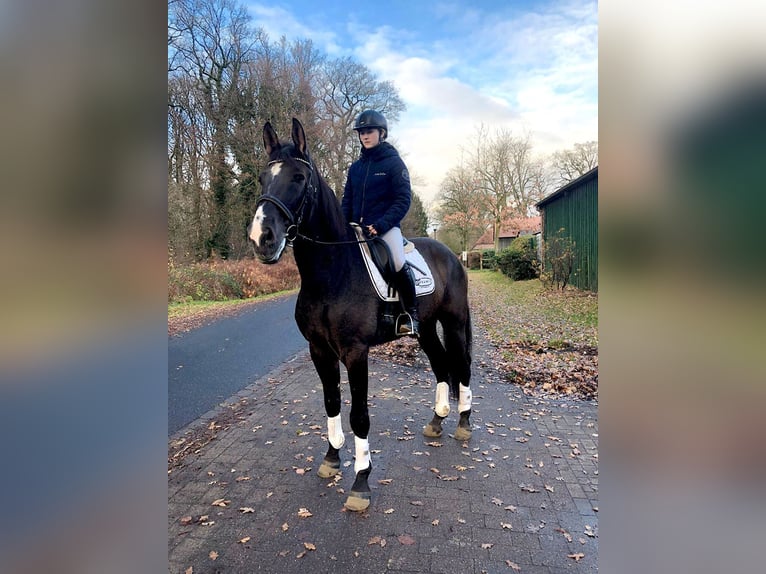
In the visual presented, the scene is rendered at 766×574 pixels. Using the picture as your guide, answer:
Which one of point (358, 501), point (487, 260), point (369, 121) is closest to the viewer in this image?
point (358, 501)

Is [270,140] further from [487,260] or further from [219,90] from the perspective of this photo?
[487,260]

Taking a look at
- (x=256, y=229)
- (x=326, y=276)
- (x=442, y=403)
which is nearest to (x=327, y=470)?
(x=442, y=403)

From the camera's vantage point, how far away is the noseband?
2.75m

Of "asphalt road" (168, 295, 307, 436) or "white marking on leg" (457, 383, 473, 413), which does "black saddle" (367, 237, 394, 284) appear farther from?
"asphalt road" (168, 295, 307, 436)

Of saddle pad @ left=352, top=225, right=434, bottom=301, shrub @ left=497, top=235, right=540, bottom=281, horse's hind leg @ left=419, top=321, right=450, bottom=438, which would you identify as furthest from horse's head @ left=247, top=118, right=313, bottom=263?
shrub @ left=497, top=235, right=540, bottom=281

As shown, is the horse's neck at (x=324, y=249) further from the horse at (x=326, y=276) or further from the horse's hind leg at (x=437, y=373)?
the horse's hind leg at (x=437, y=373)

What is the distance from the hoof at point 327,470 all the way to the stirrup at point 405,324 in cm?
137

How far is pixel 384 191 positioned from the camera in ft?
12.1

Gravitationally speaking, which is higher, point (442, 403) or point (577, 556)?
point (442, 403)

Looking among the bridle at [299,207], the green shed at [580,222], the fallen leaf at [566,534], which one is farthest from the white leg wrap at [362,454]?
the green shed at [580,222]

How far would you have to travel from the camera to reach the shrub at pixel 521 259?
845 inches

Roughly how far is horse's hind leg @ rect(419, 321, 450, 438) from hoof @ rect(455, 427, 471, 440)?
0.19m

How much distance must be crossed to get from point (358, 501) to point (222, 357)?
5.88 m
